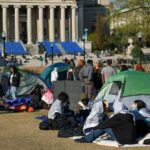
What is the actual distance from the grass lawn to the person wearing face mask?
3.28ft

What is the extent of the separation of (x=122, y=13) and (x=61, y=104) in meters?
23.4

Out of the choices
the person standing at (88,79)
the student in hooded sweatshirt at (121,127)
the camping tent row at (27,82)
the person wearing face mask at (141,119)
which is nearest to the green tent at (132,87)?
the person standing at (88,79)

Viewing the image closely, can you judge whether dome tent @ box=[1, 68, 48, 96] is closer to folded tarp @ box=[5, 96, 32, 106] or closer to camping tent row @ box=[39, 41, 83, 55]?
folded tarp @ box=[5, 96, 32, 106]

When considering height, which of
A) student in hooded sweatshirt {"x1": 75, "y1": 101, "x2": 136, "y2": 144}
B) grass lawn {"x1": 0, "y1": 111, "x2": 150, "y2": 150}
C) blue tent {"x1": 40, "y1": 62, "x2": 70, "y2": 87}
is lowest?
grass lawn {"x1": 0, "y1": 111, "x2": 150, "y2": 150}

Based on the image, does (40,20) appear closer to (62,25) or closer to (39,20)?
(39,20)

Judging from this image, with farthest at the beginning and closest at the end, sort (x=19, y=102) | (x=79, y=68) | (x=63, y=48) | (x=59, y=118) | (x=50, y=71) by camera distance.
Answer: (x=63, y=48) < (x=50, y=71) < (x=79, y=68) < (x=19, y=102) < (x=59, y=118)

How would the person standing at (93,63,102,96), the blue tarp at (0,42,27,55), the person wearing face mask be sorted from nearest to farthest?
the person wearing face mask, the person standing at (93,63,102,96), the blue tarp at (0,42,27,55)

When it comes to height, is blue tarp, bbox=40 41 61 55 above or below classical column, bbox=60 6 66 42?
below

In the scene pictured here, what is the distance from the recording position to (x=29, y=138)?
15188 millimetres

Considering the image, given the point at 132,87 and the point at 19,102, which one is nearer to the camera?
the point at 132,87

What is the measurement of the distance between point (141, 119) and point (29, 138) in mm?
2891

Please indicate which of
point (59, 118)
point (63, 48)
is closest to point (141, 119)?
point (59, 118)

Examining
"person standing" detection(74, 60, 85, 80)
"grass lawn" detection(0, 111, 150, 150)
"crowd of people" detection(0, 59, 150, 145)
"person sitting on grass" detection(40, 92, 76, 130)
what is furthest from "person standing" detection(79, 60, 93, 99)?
"person sitting on grass" detection(40, 92, 76, 130)

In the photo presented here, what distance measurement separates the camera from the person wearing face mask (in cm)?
1452
